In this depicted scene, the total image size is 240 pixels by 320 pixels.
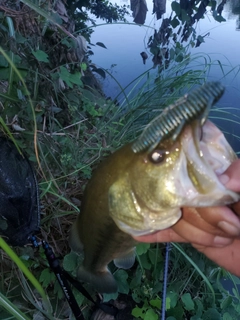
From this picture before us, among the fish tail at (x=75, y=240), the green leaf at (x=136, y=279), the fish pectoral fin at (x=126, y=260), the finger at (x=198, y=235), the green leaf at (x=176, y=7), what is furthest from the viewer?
the green leaf at (x=176, y=7)

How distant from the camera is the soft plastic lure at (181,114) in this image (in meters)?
0.73

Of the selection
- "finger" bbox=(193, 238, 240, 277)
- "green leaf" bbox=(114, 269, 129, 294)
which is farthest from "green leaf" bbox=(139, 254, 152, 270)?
"finger" bbox=(193, 238, 240, 277)

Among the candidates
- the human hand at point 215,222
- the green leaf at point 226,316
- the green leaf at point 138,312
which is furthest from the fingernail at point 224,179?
the green leaf at point 138,312

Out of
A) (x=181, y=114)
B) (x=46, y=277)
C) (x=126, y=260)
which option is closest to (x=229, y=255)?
(x=126, y=260)

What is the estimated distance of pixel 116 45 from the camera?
16.7 ft

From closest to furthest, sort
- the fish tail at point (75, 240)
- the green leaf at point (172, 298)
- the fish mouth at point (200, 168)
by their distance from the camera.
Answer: the fish mouth at point (200, 168), the fish tail at point (75, 240), the green leaf at point (172, 298)

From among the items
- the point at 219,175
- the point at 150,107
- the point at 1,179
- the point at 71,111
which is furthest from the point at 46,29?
the point at 219,175

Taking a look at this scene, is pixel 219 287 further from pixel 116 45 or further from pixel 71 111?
pixel 116 45

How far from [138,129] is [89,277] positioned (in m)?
1.27

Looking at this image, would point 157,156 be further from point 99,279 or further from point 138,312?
point 138,312

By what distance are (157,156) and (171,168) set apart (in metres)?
0.04

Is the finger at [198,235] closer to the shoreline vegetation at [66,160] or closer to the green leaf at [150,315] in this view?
the shoreline vegetation at [66,160]

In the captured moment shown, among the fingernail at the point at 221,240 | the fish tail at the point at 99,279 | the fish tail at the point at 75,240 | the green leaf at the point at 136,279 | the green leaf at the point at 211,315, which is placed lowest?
the green leaf at the point at 211,315

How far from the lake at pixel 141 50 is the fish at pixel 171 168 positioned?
3146mm
